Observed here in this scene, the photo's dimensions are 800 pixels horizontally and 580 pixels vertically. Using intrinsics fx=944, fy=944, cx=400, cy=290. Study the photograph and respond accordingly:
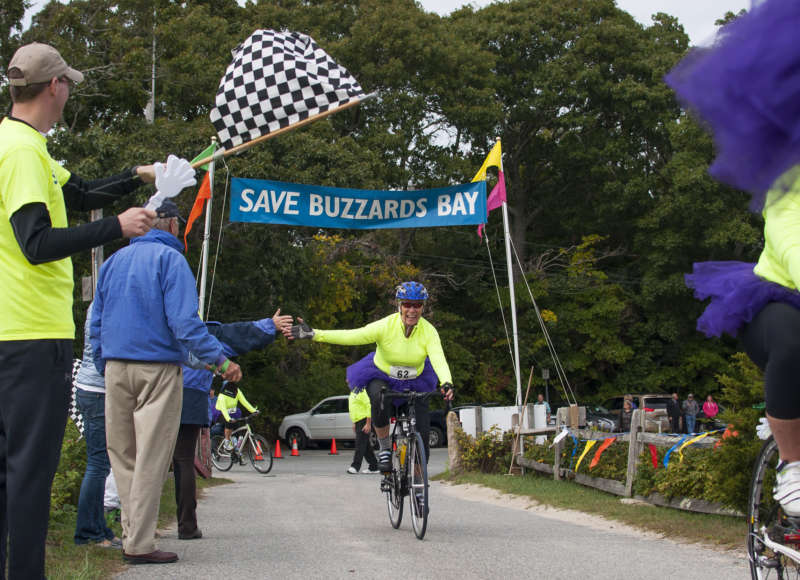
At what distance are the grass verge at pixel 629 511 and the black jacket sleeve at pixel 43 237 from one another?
4.84 meters

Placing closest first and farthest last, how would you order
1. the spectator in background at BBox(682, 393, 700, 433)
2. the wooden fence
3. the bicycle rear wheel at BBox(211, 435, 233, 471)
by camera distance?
the wooden fence
the bicycle rear wheel at BBox(211, 435, 233, 471)
the spectator in background at BBox(682, 393, 700, 433)

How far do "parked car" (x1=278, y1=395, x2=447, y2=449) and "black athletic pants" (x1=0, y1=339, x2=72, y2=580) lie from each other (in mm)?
26349

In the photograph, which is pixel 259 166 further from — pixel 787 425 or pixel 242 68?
pixel 787 425

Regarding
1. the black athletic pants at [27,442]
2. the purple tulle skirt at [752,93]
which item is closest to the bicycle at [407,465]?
the black athletic pants at [27,442]

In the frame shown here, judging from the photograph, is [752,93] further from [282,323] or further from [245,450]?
[245,450]

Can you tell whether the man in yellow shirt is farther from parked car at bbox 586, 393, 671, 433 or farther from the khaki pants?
parked car at bbox 586, 393, 671, 433

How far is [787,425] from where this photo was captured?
3080mm

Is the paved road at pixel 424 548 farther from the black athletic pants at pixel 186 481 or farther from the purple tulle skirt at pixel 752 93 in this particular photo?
the purple tulle skirt at pixel 752 93

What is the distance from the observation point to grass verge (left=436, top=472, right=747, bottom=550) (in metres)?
6.86

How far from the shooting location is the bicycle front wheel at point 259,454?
18.3 m

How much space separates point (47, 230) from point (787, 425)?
2682mm

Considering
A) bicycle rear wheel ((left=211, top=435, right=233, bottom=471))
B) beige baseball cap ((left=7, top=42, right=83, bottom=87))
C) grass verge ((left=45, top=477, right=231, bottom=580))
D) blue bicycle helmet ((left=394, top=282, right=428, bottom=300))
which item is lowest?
bicycle rear wheel ((left=211, top=435, right=233, bottom=471))

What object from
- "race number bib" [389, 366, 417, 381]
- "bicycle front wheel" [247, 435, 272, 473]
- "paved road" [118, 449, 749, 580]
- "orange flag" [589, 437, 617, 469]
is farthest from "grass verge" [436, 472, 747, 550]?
"bicycle front wheel" [247, 435, 272, 473]

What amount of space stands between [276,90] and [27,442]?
8.93 meters
